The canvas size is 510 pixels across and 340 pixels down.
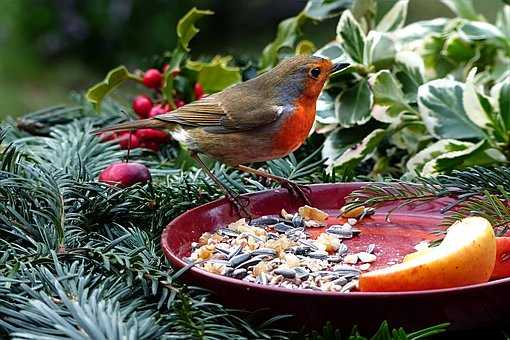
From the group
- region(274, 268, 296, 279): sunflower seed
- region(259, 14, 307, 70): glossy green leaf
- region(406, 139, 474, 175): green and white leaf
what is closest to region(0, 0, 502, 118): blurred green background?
region(259, 14, 307, 70): glossy green leaf

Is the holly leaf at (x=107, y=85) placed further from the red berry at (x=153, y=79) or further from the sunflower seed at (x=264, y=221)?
the sunflower seed at (x=264, y=221)

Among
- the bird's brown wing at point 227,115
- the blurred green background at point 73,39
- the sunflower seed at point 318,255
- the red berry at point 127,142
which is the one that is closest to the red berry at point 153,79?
the red berry at point 127,142

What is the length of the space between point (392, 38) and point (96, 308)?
1466 mm

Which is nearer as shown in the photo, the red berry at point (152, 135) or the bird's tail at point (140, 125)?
the bird's tail at point (140, 125)

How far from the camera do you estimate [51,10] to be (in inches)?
276

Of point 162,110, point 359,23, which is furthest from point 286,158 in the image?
point 359,23

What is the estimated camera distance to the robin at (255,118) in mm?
2174

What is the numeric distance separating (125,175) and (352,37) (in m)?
0.84

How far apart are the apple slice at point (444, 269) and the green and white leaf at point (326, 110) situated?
41.3 inches

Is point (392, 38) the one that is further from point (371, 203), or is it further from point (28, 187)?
point (28, 187)

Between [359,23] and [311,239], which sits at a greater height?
[359,23]

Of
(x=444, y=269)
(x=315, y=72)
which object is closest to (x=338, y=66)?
(x=315, y=72)

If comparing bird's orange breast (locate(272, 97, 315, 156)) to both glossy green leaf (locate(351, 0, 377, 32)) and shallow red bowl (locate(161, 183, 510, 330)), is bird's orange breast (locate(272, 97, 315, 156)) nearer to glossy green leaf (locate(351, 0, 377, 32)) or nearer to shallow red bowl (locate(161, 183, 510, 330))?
glossy green leaf (locate(351, 0, 377, 32))

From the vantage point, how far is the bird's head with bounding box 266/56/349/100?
2285 millimetres
